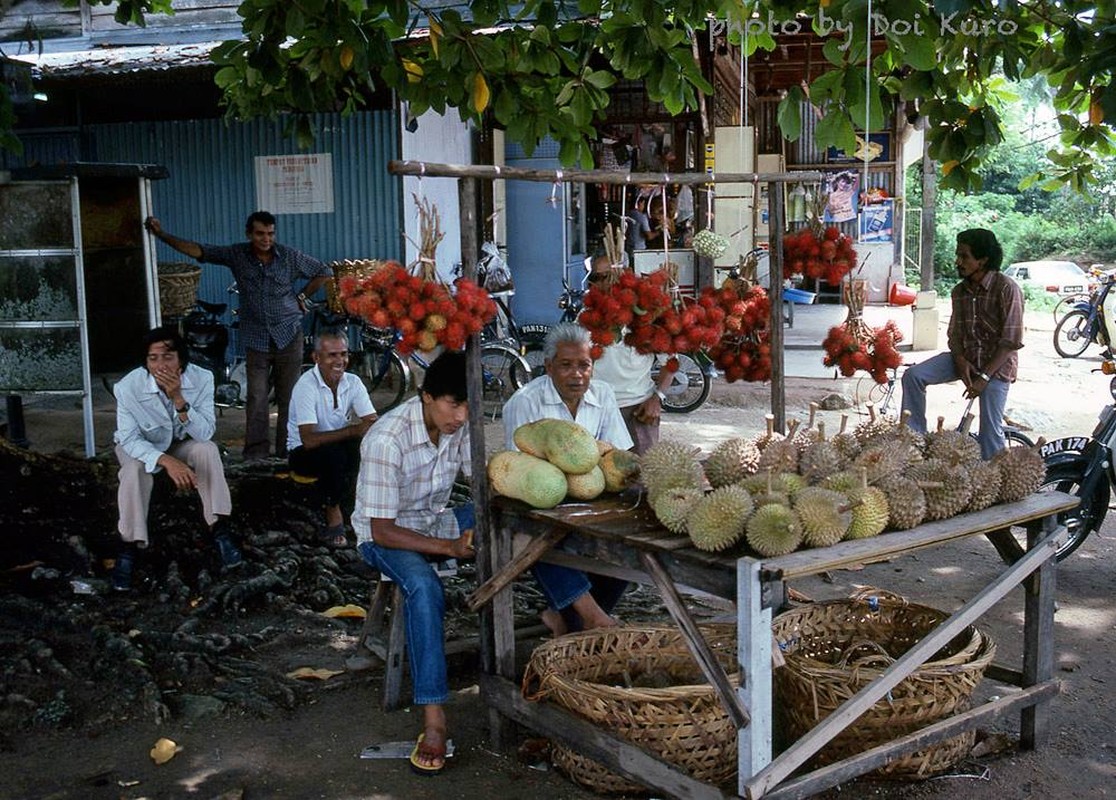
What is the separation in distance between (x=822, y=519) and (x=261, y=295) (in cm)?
558

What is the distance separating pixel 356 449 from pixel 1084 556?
398 cm

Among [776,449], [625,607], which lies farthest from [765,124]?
[776,449]

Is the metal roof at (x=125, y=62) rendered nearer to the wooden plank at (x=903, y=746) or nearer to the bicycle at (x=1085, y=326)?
the wooden plank at (x=903, y=746)

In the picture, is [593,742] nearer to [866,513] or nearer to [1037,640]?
[866,513]

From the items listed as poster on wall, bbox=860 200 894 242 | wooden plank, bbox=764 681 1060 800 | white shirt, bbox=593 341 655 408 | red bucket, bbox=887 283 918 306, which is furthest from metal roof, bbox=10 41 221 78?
red bucket, bbox=887 283 918 306

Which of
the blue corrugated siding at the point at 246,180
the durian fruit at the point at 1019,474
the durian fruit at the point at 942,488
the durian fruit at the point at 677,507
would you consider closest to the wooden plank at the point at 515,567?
the durian fruit at the point at 677,507

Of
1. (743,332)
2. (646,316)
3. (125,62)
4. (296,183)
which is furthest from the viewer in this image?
(296,183)

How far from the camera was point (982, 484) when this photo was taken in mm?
3641

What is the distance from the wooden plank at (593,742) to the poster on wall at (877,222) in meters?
14.3

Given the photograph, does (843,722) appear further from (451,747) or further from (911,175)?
(911,175)

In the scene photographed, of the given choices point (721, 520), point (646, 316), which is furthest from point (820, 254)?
point (721, 520)

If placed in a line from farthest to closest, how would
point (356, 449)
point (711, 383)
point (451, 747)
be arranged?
1. point (711, 383)
2. point (356, 449)
3. point (451, 747)

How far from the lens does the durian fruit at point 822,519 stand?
3.17 m

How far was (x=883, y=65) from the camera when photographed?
5.40m
